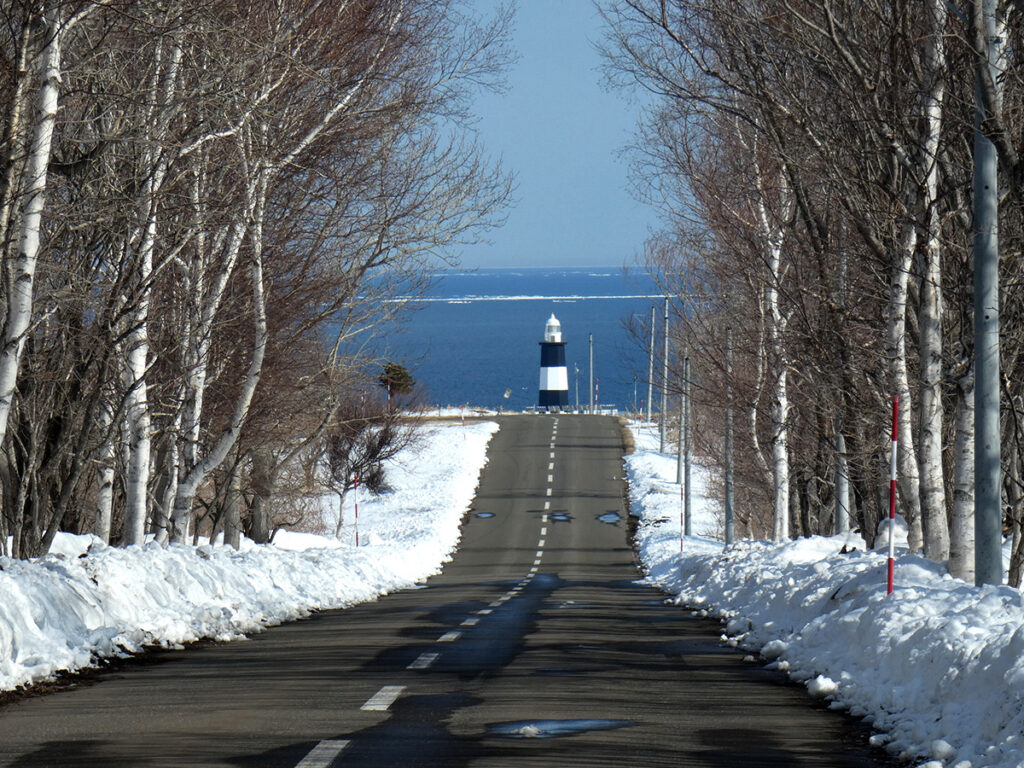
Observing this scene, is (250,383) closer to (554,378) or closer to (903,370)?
(903,370)

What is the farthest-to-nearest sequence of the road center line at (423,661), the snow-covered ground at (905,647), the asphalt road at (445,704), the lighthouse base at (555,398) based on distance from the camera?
the lighthouse base at (555,398) → the road center line at (423,661) → the asphalt road at (445,704) → the snow-covered ground at (905,647)

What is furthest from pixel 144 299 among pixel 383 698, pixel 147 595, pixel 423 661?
pixel 383 698

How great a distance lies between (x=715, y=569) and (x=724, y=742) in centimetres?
1686

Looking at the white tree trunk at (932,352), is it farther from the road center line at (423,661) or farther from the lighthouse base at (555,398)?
the lighthouse base at (555,398)

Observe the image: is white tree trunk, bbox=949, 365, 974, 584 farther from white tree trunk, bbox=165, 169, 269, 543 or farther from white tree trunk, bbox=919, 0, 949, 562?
white tree trunk, bbox=165, 169, 269, 543

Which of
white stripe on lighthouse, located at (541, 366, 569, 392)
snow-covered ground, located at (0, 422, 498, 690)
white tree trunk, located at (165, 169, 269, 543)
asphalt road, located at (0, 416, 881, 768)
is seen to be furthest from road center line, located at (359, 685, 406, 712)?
white stripe on lighthouse, located at (541, 366, 569, 392)

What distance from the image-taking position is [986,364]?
10.5 m

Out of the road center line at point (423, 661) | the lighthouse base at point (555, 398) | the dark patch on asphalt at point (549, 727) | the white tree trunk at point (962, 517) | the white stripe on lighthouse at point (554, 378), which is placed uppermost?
the white stripe on lighthouse at point (554, 378)

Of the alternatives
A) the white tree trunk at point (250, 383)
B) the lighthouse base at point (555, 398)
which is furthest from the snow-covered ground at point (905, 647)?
the lighthouse base at point (555, 398)

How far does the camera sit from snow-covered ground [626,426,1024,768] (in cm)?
688

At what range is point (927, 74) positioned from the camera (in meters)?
14.5

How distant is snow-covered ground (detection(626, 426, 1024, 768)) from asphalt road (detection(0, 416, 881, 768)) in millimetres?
323

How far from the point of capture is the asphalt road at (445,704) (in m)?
7.04

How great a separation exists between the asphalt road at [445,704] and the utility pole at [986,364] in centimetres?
198
